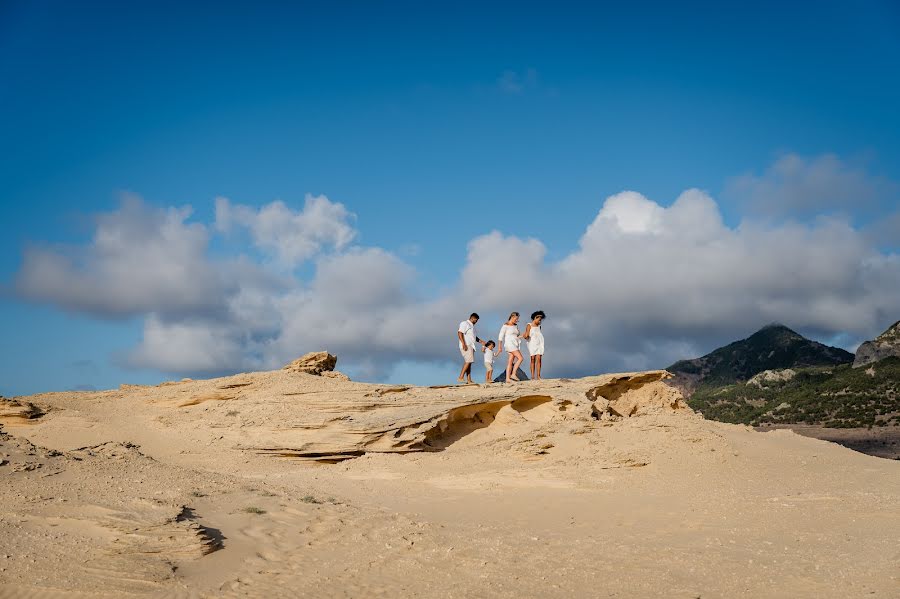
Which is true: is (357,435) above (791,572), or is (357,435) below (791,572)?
above

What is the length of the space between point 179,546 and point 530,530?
5.17 meters

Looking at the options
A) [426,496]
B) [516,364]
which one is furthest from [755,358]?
[426,496]

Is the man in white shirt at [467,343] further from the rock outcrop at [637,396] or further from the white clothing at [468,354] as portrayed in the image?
the rock outcrop at [637,396]

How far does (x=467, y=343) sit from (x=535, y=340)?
2174mm

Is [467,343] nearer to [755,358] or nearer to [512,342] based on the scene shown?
[512,342]

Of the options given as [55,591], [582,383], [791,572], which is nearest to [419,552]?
[55,591]

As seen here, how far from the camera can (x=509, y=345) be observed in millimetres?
18344

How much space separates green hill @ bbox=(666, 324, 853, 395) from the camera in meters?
70.0

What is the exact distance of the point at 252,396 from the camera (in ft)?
60.3

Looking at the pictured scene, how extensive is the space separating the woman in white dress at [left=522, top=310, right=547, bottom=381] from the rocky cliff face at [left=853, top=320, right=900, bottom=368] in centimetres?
4841

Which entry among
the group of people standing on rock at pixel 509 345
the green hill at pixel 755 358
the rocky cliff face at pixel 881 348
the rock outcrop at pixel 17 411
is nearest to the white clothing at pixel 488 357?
the group of people standing on rock at pixel 509 345

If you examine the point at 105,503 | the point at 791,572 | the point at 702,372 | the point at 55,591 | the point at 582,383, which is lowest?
the point at 791,572

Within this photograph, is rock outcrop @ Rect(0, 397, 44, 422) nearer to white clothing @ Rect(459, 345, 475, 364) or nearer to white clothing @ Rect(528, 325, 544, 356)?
white clothing @ Rect(459, 345, 475, 364)

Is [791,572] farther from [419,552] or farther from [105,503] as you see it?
[105,503]
